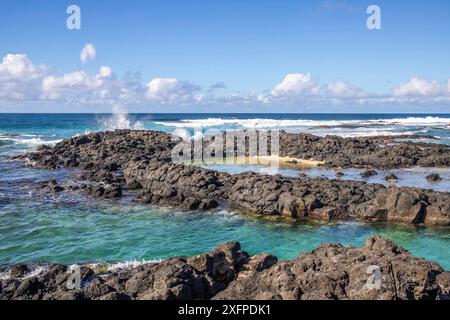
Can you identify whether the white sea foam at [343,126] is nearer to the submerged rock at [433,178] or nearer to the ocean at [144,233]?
the submerged rock at [433,178]

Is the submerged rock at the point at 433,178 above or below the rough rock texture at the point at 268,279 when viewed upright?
below

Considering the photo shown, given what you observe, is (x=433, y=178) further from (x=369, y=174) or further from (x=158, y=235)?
(x=158, y=235)

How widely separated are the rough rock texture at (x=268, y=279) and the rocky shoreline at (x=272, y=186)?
9.58 meters

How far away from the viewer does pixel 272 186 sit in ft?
76.5

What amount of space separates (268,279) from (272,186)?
1332cm

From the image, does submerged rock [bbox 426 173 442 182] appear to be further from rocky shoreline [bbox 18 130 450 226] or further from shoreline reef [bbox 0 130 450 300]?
rocky shoreline [bbox 18 130 450 226]

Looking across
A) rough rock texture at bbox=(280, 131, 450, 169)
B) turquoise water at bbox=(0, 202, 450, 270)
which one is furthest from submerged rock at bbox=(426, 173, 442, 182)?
turquoise water at bbox=(0, 202, 450, 270)

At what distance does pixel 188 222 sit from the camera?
68.3 feet

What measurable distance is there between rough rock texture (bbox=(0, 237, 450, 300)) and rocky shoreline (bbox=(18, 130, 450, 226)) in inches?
377

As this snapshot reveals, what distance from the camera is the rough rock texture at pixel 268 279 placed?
9.04 m

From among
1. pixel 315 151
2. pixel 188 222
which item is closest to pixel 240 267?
pixel 188 222

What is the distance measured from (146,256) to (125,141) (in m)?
31.4

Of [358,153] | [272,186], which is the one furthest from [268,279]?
[358,153]

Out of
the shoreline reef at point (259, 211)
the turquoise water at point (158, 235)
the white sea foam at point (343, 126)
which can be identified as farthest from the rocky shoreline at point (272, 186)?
the white sea foam at point (343, 126)
